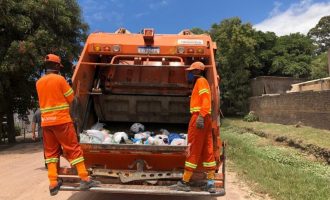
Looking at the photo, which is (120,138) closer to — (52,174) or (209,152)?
(52,174)

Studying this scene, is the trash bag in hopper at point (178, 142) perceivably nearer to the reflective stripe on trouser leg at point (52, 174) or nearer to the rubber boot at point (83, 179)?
the rubber boot at point (83, 179)

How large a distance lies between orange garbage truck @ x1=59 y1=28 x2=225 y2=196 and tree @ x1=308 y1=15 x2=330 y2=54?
162 ft

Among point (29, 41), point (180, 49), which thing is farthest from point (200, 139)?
point (29, 41)

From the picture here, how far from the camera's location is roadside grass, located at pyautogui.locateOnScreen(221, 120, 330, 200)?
7.08 m

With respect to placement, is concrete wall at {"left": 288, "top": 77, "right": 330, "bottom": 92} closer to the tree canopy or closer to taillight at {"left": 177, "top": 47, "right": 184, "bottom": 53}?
the tree canopy

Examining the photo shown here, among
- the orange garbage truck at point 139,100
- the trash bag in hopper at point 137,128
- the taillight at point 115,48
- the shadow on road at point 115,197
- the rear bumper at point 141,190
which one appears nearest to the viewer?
the rear bumper at point 141,190

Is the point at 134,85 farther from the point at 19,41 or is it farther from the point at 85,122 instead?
the point at 19,41

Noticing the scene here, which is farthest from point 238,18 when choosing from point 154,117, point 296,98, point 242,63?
point 154,117

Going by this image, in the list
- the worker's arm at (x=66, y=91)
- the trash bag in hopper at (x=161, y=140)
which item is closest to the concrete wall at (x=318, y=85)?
the trash bag in hopper at (x=161, y=140)

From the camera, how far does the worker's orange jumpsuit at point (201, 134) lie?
550 cm

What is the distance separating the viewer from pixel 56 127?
548 cm

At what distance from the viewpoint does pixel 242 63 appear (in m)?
32.2

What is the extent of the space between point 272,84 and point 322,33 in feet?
88.7

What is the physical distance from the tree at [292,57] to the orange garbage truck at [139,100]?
28.4m
